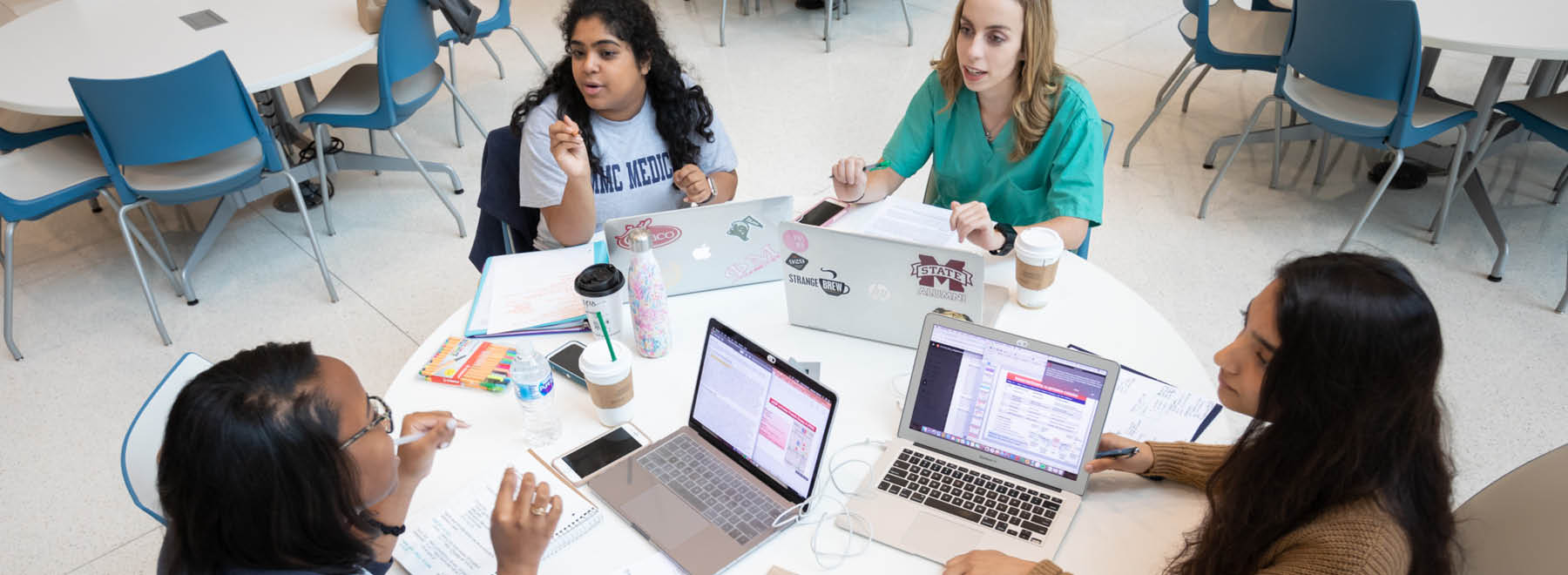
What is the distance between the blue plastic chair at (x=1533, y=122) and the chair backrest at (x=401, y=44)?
3529 mm

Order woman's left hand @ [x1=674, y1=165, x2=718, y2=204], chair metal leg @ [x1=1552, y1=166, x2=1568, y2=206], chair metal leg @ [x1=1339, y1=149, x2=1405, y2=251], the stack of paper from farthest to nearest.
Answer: chair metal leg @ [x1=1552, y1=166, x2=1568, y2=206], chair metal leg @ [x1=1339, y1=149, x2=1405, y2=251], woman's left hand @ [x1=674, y1=165, x2=718, y2=204], the stack of paper

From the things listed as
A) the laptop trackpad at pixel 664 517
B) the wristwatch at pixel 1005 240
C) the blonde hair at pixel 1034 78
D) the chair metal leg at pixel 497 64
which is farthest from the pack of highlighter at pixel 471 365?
the chair metal leg at pixel 497 64

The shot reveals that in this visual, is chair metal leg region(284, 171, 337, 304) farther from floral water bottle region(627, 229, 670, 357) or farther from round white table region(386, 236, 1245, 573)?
floral water bottle region(627, 229, 670, 357)

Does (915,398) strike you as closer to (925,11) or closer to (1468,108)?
(1468,108)

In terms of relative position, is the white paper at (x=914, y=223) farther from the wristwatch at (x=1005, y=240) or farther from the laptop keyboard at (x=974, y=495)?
the laptop keyboard at (x=974, y=495)

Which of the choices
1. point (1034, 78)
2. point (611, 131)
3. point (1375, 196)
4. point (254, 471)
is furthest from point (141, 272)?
point (1375, 196)

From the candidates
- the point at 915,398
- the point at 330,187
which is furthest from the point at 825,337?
the point at 330,187

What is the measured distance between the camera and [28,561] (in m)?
2.40

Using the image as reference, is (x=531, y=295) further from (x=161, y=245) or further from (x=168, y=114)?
(x=161, y=245)

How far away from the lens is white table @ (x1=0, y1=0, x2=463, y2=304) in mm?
3096

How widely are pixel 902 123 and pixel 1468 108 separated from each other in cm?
203

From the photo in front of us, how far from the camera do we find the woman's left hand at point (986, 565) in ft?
4.42

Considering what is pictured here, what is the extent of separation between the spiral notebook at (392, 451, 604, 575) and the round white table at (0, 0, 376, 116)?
2.09 meters

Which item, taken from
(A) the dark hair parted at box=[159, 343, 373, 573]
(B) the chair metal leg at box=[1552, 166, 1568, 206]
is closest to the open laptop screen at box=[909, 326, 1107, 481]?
(A) the dark hair parted at box=[159, 343, 373, 573]
